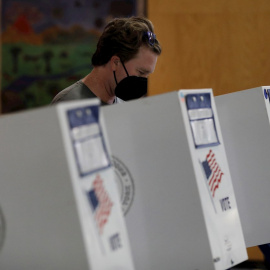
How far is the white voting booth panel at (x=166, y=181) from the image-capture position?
1.53 m

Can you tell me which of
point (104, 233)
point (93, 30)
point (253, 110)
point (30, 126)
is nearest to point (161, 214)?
point (104, 233)

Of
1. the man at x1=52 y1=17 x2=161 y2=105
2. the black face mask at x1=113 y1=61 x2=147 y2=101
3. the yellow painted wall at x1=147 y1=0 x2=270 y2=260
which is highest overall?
the yellow painted wall at x1=147 y1=0 x2=270 y2=260

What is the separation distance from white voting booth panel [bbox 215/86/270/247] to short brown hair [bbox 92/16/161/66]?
36cm

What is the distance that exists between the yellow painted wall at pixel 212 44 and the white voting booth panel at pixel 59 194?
294cm

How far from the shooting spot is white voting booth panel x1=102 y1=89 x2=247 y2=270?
5.02ft

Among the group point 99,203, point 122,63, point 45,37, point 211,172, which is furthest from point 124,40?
point 45,37

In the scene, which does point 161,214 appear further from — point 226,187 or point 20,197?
point 20,197

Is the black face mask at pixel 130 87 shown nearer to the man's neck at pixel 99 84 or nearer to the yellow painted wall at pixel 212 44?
the man's neck at pixel 99 84

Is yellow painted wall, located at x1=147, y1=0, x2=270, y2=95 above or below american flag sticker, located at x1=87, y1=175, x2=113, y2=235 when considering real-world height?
above

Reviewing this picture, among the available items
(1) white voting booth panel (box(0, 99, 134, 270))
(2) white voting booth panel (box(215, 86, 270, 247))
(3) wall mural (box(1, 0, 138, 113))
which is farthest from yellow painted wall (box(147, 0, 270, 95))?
(1) white voting booth panel (box(0, 99, 134, 270))

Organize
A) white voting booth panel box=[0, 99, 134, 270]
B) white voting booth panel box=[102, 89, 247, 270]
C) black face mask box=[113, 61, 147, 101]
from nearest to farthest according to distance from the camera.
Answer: white voting booth panel box=[0, 99, 134, 270] → white voting booth panel box=[102, 89, 247, 270] → black face mask box=[113, 61, 147, 101]

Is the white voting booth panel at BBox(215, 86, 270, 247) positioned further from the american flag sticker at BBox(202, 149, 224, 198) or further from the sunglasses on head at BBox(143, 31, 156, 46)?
the american flag sticker at BBox(202, 149, 224, 198)

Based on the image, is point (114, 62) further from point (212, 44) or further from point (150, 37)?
point (212, 44)

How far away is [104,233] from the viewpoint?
3.97 feet
